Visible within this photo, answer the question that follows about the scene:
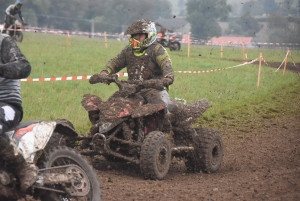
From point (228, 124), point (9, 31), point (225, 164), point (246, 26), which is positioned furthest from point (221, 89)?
point (246, 26)

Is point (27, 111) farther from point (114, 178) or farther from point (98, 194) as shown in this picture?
point (98, 194)

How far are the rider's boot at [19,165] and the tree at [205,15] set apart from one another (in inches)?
2352

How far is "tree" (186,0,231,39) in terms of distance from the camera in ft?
212

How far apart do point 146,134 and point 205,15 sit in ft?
196

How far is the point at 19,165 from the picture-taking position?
491 cm

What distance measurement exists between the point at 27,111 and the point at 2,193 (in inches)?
289

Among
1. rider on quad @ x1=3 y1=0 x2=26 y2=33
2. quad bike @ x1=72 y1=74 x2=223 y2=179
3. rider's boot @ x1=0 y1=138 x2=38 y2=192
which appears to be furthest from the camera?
rider on quad @ x1=3 y1=0 x2=26 y2=33

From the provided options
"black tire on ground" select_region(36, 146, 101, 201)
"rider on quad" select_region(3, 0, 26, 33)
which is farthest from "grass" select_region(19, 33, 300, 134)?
"black tire on ground" select_region(36, 146, 101, 201)

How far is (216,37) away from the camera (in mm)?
66938

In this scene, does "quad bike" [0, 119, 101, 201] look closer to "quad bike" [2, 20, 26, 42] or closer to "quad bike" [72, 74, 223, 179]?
"quad bike" [72, 74, 223, 179]

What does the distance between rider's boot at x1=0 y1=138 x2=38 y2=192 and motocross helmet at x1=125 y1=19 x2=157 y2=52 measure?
3.79 m

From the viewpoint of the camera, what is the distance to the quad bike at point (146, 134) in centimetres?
753

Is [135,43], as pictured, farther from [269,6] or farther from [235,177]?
[269,6]

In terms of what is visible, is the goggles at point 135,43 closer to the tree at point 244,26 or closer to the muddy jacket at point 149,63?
the muddy jacket at point 149,63
